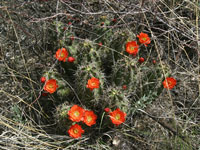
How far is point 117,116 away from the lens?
2.25 metres

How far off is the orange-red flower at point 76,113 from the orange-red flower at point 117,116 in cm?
29

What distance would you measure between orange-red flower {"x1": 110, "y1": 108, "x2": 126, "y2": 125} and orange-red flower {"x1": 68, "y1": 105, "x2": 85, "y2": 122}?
0.95 feet

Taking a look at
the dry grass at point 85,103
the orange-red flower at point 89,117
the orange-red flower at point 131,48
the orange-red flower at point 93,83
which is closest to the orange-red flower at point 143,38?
the dry grass at point 85,103

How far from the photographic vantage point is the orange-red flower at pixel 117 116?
221cm

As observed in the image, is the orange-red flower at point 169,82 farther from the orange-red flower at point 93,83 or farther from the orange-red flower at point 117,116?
the orange-red flower at point 93,83

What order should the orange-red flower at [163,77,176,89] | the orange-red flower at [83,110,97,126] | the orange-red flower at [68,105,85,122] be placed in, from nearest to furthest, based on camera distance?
the orange-red flower at [68,105,85,122]
the orange-red flower at [83,110,97,126]
the orange-red flower at [163,77,176,89]

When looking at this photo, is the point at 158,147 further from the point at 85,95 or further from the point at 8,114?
the point at 8,114

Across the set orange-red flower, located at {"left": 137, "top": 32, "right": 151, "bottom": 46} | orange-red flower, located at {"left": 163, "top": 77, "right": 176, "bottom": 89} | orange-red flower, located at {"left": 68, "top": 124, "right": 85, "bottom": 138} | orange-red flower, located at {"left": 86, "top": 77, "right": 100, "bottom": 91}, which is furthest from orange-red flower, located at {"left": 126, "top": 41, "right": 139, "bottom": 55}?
orange-red flower, located at {"left": 68, "top": 124, "right": 85, "bottom": 138}

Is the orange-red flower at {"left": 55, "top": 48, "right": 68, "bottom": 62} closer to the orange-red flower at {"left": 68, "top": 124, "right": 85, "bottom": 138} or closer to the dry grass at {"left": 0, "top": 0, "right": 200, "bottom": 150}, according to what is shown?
the dry grass at {"left": 0, "top": 0, "right": 200, "bottom": 150}

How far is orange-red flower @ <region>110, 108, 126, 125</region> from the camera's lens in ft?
7.24

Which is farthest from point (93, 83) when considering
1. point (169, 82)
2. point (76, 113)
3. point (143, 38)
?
point (143, 38)

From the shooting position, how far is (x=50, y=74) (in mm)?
2410

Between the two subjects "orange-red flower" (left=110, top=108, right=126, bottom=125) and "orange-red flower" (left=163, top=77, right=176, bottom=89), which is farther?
"orange-red flower" (left=163, top=77, right=176, bottom=89)

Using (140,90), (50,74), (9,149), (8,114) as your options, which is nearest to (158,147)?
(140,90)
